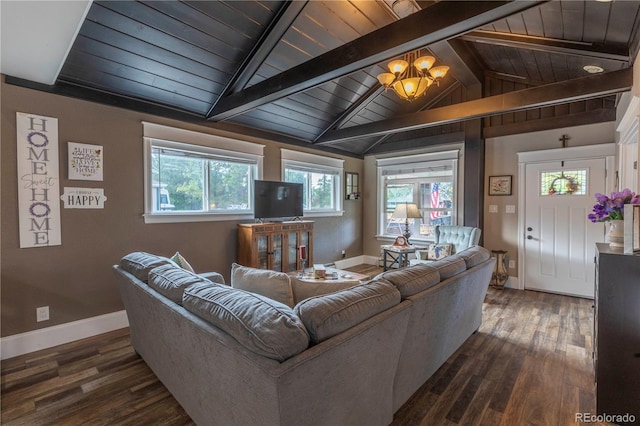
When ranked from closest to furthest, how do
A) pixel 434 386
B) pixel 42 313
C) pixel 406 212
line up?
pixel 434 386 → pixel 42 313 → pixel 406 212

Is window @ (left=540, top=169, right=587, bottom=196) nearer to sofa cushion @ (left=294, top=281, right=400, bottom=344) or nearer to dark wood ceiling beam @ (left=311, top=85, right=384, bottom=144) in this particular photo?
dark wood ceiling beam @ (left=311, top=85, right=384, bottom=144)

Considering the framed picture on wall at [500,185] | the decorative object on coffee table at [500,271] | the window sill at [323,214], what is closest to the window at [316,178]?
the window sill at [323,214]

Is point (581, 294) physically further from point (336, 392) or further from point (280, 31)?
point (280, 31)

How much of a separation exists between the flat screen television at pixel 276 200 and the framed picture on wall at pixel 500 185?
3.14 m

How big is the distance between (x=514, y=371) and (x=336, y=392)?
74.1 inches

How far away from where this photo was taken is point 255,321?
1162mm

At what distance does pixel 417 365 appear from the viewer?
1.97 m

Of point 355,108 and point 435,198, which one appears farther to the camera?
point 435,198

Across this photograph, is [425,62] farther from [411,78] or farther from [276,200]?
[276,200]

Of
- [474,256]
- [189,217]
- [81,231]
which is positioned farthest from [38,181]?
[474,256]

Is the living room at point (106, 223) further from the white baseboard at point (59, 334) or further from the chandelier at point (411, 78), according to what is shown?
the chandelier at point (411, 78)

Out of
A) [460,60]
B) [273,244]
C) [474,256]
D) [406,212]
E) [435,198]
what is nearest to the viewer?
[474,256]

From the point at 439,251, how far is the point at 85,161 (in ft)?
15.2

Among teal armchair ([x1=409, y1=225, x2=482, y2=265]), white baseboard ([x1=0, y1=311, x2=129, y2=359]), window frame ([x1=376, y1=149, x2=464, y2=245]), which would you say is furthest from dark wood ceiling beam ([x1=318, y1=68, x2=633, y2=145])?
white baseboard ([x1=0, y1=311, x2=129, y2=359])
